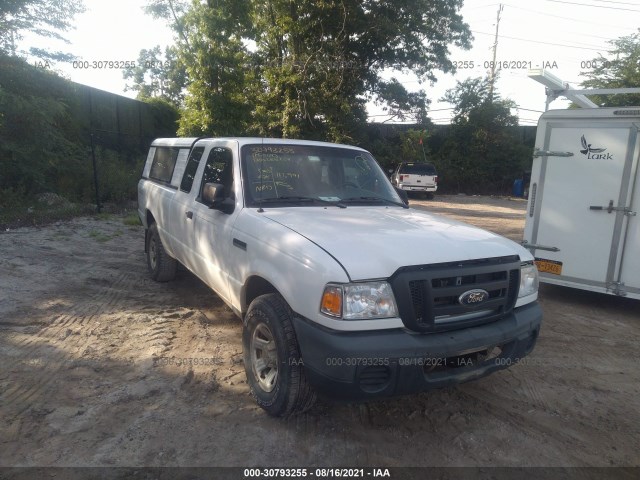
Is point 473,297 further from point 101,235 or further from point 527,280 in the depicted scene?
point 101,235

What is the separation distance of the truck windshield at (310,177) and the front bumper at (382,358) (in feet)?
4.78

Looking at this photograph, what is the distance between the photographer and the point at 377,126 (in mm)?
29484

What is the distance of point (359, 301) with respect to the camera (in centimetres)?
272

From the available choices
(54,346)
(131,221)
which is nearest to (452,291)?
(54,346)

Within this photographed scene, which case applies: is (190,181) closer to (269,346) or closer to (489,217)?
(269,346)

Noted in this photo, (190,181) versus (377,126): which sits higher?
(377,126)

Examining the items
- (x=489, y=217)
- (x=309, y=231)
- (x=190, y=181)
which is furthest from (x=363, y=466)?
(x=489, y=217)

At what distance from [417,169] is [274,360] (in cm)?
2024

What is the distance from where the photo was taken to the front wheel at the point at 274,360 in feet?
9.73

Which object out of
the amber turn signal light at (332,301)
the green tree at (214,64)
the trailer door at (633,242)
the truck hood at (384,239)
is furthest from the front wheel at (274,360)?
the green tree at (214,64)

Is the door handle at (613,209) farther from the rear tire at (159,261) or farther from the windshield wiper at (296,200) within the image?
the rear tire at (159,261)

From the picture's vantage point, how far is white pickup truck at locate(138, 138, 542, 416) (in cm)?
271

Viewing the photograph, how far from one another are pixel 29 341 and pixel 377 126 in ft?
88.9

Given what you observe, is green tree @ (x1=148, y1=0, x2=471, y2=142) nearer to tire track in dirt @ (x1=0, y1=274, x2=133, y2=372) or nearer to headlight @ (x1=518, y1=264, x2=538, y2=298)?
tire track in dirt @ (x1=0, y1=274, x2=133, y2=372)
